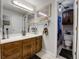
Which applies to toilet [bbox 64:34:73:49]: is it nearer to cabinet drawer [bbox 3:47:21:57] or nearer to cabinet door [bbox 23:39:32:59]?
cabinet door [bbox 23:39:32:59]

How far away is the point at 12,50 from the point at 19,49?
25 cm

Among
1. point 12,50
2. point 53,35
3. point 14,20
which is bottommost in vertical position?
point 12,50

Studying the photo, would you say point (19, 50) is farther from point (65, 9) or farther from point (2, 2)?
point (65, 9)

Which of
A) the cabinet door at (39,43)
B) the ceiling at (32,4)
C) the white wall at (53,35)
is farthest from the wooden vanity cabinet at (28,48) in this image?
the ceiling at (32,4)

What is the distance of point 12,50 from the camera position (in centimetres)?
175

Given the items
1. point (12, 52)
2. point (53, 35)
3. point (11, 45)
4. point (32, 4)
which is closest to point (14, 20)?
point (11, 45)

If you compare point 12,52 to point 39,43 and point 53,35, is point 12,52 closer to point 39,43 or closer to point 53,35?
point 39,43

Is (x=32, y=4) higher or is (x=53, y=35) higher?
(x=32, y=4)

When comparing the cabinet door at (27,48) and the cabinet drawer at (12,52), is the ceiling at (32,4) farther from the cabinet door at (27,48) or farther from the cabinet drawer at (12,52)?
the cabinet drawer at (12,52)

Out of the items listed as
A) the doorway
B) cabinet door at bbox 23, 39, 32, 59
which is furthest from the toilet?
cabinet door at bbox 23, 39, 32, 59

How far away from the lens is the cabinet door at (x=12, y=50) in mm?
1565

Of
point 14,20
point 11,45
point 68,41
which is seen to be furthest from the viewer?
point 68,41

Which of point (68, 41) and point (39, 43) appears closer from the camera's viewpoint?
point (39, 43)

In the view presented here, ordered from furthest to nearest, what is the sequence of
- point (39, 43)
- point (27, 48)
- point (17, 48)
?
point (39, 43) → point (27, 48) → point (17, 48)
